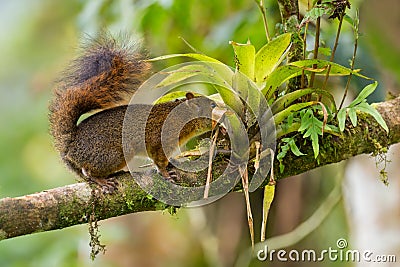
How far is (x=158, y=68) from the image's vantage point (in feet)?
7.41

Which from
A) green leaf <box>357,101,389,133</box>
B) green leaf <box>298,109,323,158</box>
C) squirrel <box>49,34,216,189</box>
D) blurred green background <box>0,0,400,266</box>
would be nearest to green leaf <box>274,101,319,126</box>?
green leaf <box>298,109,323,158</box>

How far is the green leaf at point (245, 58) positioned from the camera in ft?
4.52

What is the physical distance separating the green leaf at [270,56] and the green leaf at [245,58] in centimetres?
2

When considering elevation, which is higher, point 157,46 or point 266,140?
point 157,46

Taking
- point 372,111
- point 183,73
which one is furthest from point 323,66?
point 183,73

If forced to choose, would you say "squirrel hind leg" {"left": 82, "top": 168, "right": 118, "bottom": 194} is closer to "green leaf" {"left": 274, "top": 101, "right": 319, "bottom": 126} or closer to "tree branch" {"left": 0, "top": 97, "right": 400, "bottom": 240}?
"tree branch" {"left": 0, "top": 97, "right": 400, "bottom": 240}

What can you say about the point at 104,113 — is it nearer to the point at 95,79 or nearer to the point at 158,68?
the point at 95,79

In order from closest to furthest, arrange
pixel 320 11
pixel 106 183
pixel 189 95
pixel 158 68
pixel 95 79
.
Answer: pixel 320 11 → pixel 106 183 → pixel 189 95 → pixel 95 79 → pixel 158 68

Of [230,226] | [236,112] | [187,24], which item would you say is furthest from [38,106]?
[236,112]

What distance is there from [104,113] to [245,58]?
516 millimetres

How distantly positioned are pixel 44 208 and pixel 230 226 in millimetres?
2093

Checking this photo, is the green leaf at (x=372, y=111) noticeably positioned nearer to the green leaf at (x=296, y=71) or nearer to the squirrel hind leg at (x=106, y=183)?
the green leaf at (x=296, y=71)

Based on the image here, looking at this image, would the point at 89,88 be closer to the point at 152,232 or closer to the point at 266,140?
the point at 266,140

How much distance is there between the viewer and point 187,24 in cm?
242
